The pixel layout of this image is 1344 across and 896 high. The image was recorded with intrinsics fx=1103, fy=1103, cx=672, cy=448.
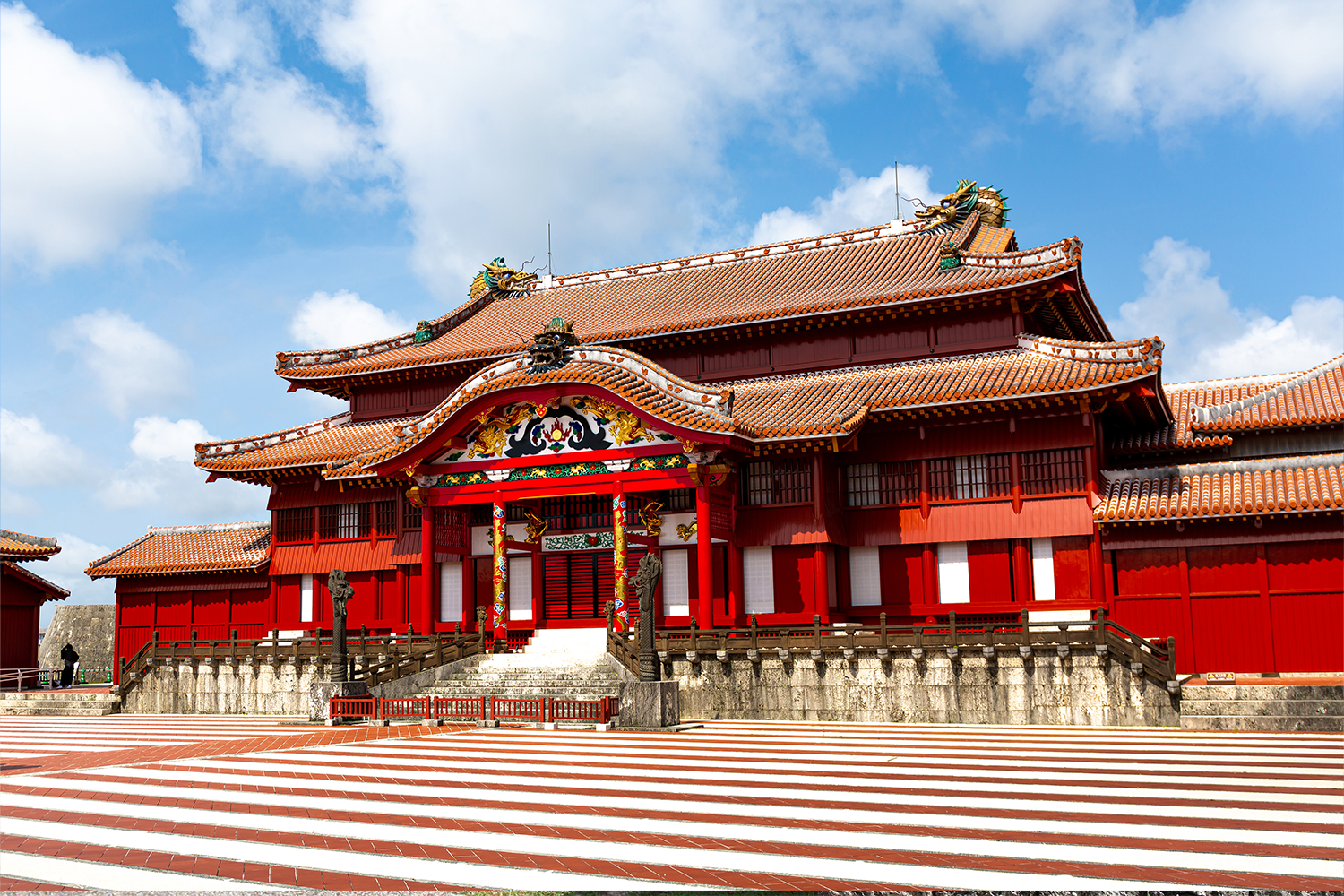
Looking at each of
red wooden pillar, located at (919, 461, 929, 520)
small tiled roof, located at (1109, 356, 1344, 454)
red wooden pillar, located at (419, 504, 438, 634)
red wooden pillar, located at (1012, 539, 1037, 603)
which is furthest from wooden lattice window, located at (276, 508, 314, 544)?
small tiled roof, located at (1109, 356, 1344, 454)

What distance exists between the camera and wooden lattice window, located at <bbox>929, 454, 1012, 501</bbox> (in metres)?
26.0

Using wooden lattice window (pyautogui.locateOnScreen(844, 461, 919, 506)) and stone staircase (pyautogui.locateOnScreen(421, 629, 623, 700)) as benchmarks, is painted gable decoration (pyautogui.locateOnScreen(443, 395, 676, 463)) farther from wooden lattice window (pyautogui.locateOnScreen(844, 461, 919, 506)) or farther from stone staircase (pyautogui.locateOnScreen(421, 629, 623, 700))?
wooden lattice window (pyautogui.locateOnScreen(844, 461, 919, 506))

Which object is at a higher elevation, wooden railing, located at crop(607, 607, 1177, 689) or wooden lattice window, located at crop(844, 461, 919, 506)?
wooden lattice window, located at crop(844, 461, 919, 506)

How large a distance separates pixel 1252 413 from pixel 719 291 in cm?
1504

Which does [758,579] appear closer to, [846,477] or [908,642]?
[846,477]

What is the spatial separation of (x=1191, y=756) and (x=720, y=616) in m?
14.0

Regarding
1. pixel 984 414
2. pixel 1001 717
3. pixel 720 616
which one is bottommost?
pixel 1001 717

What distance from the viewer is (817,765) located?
14109 millimetres

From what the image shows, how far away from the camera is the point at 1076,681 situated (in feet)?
68.5

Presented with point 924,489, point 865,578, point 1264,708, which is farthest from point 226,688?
point 1264,708

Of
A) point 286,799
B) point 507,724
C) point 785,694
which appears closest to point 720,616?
point 785,694

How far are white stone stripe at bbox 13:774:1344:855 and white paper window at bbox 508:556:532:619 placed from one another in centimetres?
1727

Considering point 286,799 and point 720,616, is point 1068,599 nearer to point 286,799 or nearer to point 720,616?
point 720,616

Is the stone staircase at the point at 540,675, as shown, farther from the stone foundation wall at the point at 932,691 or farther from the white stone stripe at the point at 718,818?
the white stone stripe at the point at 718,818
